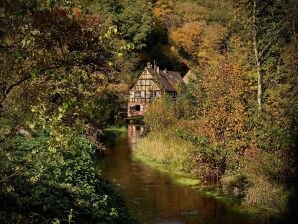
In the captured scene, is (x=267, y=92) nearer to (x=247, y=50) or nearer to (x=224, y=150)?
(x=247, y=50)

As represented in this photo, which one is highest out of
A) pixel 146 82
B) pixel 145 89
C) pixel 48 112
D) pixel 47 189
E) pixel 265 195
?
pixel 146 82

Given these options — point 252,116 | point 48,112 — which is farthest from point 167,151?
point 48,112

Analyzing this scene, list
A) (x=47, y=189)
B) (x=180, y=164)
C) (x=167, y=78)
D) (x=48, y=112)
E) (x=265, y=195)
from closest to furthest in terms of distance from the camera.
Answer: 1. (x=48, y=112)
2. (x=47, y=189)
3. (x=265, y=195)
4. (x=180, y=164)
5. (x=167, y=78)

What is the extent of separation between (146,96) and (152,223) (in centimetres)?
5919

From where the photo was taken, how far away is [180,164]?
28.0 meters

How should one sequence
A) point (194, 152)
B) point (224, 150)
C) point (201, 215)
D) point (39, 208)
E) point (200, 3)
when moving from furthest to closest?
Result: point (200, 3) → point (194, 152) → point (224, 150) → point (201, 215) → point (39, 208)

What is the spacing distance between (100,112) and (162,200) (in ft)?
18.4

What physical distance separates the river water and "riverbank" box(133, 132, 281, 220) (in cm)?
60

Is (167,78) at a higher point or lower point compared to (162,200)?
higher

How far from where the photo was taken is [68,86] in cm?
719

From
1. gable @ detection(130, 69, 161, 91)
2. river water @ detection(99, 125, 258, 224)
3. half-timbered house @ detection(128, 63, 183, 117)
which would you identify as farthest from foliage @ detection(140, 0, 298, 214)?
gable @ detection(130, 69, 161, 91)

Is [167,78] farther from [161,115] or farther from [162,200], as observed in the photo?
[162,200]

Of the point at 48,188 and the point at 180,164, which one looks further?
the point at 180,164

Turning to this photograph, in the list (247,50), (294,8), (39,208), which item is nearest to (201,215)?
(39,208)
